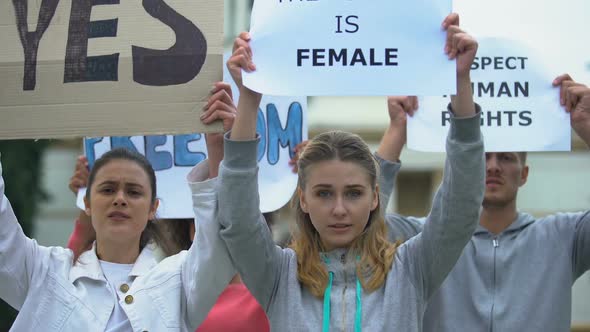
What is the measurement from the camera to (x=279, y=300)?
3.49 m

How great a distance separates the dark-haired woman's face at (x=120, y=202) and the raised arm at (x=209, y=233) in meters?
0.30

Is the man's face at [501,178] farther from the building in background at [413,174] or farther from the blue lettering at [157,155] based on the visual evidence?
the building in background at [413,174]

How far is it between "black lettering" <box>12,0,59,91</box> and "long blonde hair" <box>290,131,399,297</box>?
3.36ft

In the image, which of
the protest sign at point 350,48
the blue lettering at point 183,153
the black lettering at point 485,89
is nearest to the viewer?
the protest sign at point 350,48

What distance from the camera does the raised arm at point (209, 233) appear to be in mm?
3506

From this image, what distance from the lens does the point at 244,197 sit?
3.38 m

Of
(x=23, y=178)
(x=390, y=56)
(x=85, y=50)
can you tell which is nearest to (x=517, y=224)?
(x=390, y=56)

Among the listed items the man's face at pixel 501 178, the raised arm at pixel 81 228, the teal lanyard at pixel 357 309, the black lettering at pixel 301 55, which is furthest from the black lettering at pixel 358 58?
the raised arm at pixel 81 228

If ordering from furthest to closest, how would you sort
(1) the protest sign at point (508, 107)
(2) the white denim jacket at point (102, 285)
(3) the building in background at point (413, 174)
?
(3) the building in background at point (413, 174) → (1) the protest sign at point (508, 107) → (2) the white denim jacket at point (102, 285)

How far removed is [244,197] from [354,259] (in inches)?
16.6

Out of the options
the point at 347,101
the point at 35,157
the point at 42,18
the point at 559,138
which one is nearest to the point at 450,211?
the point at 559,138

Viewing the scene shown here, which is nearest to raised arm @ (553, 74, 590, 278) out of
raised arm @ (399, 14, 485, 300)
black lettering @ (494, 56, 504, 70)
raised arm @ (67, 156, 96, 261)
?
black lettering @ (494, 56, 504, 70)

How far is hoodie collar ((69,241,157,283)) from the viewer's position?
3.76 m

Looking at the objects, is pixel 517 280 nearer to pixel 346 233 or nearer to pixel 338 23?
pixel 346 233
